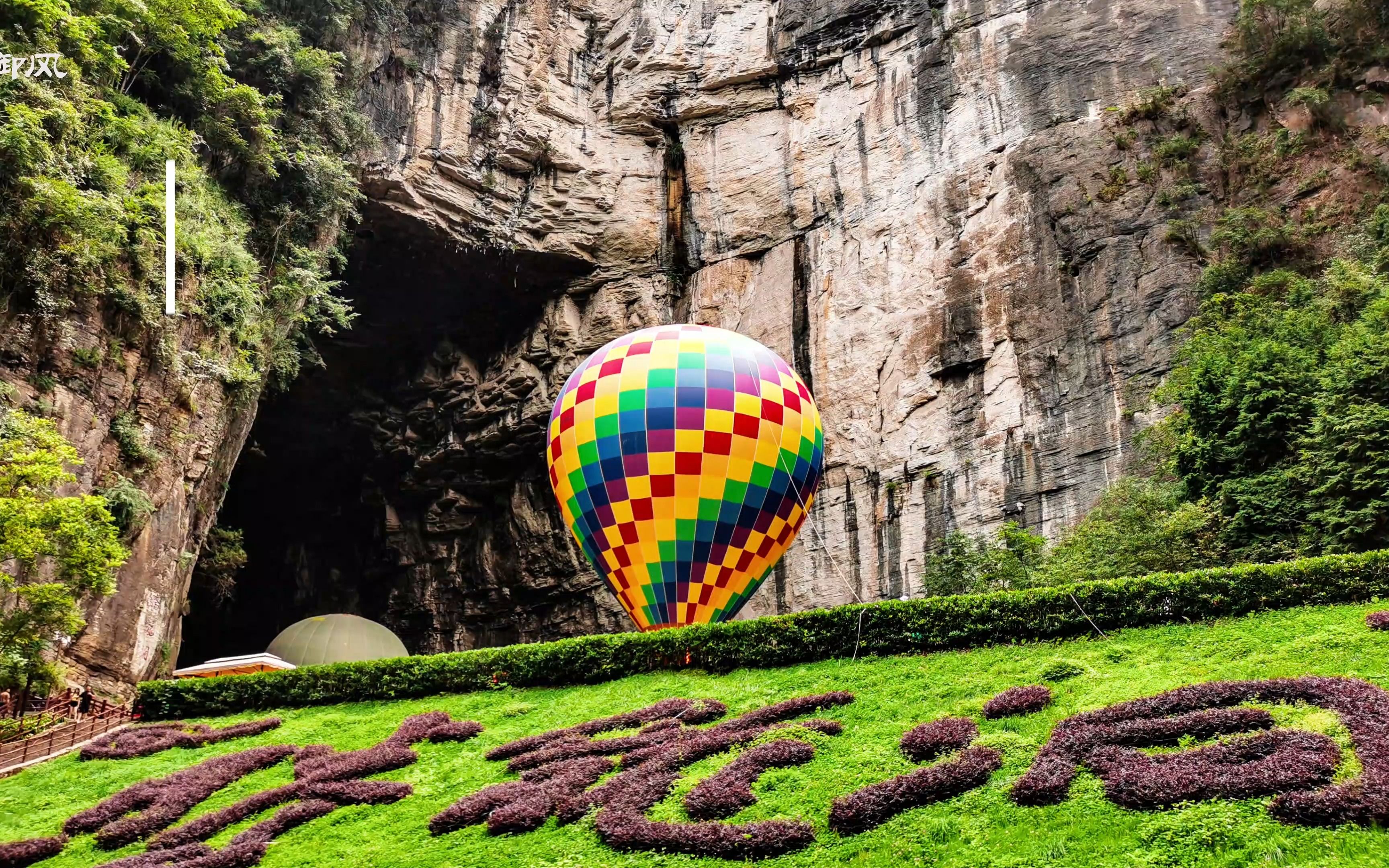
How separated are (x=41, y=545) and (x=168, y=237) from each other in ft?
28.8

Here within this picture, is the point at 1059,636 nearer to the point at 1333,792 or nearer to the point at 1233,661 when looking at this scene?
the point at 1233,661

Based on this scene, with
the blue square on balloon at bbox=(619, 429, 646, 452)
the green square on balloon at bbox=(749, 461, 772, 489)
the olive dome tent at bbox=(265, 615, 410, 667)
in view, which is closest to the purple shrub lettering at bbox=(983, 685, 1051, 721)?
the green square on balloon at bbox=(749, 461, 772, 489)

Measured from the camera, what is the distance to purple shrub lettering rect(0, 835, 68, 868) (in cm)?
1167

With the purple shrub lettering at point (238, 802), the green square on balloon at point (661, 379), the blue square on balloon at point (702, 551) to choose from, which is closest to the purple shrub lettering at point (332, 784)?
the purple shrub lettering at point (238, 802)

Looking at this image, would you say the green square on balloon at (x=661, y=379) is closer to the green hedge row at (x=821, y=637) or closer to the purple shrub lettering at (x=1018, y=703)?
the green hedge row at (x=821, y=637)

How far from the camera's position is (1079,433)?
25.7 metres

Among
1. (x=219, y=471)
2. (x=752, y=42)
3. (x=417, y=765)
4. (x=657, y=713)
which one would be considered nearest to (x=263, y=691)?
(x=417, y=765)

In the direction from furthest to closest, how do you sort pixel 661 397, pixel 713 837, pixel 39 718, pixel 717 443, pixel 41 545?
1. pixel 661 397
2. pixel 717 443
3. pixel 39 718
4. pixel 41 545
5. pixel 713 837

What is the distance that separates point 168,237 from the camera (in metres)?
22.3

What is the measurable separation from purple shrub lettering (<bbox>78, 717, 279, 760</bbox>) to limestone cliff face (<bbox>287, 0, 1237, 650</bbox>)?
53.5 ft

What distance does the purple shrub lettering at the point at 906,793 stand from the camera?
9125mm

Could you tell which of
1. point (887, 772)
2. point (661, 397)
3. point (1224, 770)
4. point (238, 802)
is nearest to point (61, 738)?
point (238, 802)

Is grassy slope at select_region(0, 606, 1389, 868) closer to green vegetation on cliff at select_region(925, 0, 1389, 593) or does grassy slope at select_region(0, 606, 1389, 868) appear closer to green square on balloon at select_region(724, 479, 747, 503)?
green square on balloon at select_region(724, 479, 747, 503)

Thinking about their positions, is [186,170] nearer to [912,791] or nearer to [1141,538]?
[1141,538]
